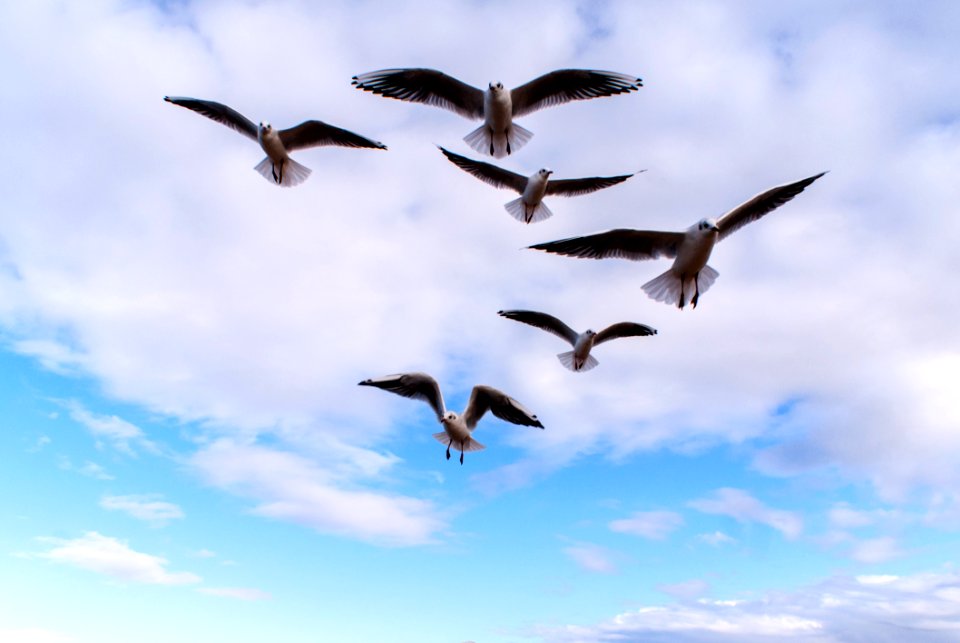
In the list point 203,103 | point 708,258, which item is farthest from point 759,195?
point 203,103

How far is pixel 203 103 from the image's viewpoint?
1299 cm

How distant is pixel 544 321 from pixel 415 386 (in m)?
3.28

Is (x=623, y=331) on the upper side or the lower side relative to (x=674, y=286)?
upper

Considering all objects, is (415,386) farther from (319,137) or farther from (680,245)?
(680,245)

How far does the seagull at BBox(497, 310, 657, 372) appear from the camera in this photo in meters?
14.6

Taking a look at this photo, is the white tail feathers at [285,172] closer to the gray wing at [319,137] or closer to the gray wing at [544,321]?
the gray wing at [319,137]

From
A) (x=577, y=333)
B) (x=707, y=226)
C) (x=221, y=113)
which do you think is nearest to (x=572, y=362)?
(x=577, y=333)

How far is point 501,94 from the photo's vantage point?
477 inches

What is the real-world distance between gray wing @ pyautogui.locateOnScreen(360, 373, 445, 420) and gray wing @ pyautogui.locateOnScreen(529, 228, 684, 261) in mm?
2651

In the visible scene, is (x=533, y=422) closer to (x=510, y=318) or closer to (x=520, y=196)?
(x=510, y=318)

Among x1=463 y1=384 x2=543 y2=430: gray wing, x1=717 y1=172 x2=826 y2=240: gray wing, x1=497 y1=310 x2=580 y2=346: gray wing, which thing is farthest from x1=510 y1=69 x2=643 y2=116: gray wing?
x1=463 y1=384 x2=543 y2=430: gray wing

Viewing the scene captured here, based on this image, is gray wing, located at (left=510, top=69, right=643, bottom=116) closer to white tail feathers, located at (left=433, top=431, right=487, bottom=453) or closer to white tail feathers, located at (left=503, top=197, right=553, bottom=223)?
white tail feathers, located at (left=503, top=197, right=553, bottom=223)

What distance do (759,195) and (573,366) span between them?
5153 millimetres

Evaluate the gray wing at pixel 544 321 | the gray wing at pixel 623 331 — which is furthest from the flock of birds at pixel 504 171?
the gray wing at pixel 623 331
